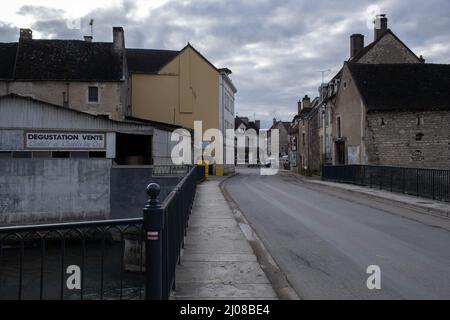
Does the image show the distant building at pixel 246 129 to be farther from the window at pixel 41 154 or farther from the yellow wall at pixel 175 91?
the window at pixel 41 154

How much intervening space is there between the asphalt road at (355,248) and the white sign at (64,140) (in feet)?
58.2

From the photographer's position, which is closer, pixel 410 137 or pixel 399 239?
pixel 399 239

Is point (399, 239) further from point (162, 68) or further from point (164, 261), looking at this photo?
point (162, 68)

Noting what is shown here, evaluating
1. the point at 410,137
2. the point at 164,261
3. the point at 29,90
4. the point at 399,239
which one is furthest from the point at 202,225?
the point at 29,90

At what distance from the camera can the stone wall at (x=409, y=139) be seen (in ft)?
114

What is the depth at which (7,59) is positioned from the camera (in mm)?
43312

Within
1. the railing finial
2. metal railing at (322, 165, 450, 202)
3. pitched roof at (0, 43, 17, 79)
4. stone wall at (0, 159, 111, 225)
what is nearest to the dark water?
the railing finial

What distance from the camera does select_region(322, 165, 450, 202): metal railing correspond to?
19125 millimetres

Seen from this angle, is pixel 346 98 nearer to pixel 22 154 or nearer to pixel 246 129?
pixel 22 154

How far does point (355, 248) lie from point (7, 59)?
41.0 metres

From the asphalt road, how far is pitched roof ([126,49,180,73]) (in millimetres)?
36401

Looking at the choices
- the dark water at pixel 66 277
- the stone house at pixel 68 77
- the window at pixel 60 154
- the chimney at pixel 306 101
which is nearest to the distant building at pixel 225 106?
the stone house at pixel 68 77

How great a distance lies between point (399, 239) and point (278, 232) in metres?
2.83

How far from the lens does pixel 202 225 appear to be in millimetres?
13133
